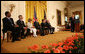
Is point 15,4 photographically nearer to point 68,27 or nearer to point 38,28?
point 38,28

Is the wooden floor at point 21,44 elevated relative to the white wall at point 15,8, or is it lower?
lower

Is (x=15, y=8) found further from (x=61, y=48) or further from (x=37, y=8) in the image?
(x=61, y=48)

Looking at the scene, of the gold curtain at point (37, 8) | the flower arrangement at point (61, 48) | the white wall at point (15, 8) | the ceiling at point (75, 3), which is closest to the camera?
the flower arrangement at point (61, 48)

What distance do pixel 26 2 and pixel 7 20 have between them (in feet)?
8.44

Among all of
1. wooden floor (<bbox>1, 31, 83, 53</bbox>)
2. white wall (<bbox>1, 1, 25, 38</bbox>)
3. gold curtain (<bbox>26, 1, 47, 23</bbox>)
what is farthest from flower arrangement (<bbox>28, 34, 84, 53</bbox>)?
gold curtain (<bbox>26, 1, 47, 23</bbox>)

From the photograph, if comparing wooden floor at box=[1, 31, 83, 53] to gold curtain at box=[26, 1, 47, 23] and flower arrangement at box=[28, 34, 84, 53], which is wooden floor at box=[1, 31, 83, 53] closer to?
flower arrangement at box=[28, 34, 84, 53]

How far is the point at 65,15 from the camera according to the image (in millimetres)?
10633

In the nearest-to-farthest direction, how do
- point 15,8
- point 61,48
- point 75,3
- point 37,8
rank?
point 61,48
point 15,8
point 37,8
point 75,3

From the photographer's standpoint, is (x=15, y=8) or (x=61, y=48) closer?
(x=61, y=48)

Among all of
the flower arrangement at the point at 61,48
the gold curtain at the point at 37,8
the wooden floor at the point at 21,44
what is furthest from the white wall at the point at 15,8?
the flower arrangement at the point at 61,48

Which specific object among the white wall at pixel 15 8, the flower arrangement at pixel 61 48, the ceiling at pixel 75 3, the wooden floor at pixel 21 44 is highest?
the ceiling at pixel 75 3

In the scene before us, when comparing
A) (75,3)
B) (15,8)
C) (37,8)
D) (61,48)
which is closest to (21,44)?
(61,48)

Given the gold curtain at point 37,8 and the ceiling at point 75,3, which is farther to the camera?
the ceiling at point 75,3

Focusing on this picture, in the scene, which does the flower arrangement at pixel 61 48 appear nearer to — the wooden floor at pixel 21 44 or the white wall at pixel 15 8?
the wooden floor at pixel 21 44
